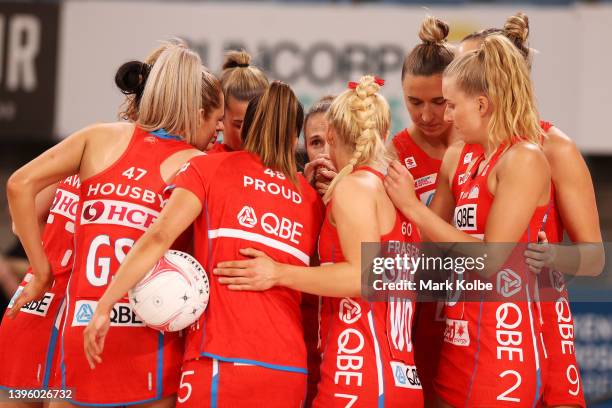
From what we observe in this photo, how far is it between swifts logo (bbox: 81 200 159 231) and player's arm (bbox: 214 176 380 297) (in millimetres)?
489

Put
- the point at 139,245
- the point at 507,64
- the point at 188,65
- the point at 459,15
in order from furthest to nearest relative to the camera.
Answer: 1. the point at 459,15
2. the point at 188,65
3. the point at 507,64
4. the point at 139,245

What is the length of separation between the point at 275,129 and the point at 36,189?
1.02 meters

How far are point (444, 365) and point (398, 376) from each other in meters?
0.29

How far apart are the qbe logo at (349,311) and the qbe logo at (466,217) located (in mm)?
555

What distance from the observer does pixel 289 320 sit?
10.7 ft

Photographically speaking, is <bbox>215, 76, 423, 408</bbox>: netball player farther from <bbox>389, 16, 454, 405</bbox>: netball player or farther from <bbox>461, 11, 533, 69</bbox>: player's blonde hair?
<bbox>461, 11, 533, 69</bbox>: player's blonde hair

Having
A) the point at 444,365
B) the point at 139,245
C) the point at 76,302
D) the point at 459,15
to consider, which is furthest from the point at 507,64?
the point at 459,15

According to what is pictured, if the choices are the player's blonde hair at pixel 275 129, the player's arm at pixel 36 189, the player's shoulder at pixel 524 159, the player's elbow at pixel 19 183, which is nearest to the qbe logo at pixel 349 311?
the player's blonde hair at pixel 275 129

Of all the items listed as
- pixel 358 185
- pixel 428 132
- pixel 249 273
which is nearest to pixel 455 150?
pixel 428 132

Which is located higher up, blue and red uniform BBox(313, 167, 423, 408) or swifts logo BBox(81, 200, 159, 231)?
swifts logo BBox(81, 200, 159, 231)

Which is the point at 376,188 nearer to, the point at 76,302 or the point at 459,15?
the point at 76,302

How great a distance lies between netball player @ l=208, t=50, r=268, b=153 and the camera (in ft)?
13.7

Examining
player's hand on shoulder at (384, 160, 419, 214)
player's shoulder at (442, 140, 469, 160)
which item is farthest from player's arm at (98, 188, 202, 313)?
player's shoulder at (442, 140, 469, 160)

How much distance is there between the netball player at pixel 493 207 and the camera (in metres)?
3.20
